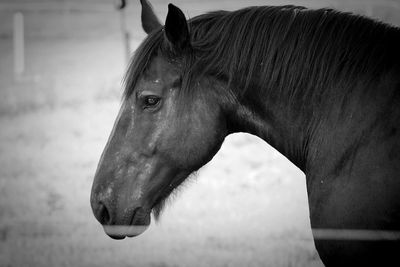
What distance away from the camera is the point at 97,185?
2.56m

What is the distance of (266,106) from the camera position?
249cm

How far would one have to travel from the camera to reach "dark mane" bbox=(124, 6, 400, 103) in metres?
2.27

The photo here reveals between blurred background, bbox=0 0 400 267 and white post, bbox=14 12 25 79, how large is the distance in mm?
22

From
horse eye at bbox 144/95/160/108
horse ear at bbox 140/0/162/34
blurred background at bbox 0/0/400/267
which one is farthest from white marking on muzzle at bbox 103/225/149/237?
horse ear at bbox 140/0/162/34

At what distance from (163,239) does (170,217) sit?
1.71ft

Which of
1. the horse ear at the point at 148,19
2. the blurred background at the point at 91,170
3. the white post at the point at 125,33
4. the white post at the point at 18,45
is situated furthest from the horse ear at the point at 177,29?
the white post at the point at 18,45

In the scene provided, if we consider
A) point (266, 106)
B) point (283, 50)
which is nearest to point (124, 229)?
point (266, 106)

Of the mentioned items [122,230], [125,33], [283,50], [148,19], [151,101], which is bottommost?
[125,33]

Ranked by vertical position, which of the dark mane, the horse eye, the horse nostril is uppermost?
the dark mane

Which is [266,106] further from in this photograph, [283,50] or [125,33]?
[125,33]

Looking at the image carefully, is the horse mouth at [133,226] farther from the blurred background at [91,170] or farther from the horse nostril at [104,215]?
the blurred background at [91,170]

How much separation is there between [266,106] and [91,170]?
477 centimetres

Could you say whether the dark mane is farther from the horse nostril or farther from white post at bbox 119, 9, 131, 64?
white post at bbox 119, 9, 131, 64

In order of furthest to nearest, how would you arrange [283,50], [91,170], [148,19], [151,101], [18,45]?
[18,45] → [91,170] → [148,19] → [151,101] → [283,50]
